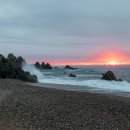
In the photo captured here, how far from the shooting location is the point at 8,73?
40250 mm

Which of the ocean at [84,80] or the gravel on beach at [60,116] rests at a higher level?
the ocean at [84,80]

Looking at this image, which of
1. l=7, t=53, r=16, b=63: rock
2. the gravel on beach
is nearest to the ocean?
l=7, t=53, r=16, b=63: rock

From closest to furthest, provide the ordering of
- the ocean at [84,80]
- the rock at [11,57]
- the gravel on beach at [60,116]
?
the gravel on beach at [60,116]
the ocean at [84,80]
the rock at [11,57]

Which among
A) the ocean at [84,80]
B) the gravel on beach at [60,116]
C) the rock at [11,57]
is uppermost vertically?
the rock at [11,57]

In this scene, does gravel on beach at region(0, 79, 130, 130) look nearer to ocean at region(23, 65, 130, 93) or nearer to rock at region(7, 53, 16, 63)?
ocean at region(23, 65, 130, 93)

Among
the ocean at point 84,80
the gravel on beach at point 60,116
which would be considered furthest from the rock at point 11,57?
the gravel on beach at point 60,116

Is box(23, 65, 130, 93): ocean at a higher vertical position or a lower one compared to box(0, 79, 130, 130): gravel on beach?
higher

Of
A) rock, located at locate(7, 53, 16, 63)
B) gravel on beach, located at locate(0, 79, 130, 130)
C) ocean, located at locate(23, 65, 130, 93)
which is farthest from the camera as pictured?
rock, located at locate(7, 53, 16, 63)

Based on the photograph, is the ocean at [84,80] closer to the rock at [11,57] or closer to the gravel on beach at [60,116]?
the rock at [11,57]

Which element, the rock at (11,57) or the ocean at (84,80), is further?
the rock at (11,57)

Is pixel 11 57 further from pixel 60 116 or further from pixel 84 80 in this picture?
pixel 60 116

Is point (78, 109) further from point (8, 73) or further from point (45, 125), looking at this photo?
point (8, 73)

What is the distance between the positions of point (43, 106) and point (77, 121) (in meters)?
3.25

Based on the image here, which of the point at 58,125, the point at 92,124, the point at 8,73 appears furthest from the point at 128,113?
the point at 8,73
